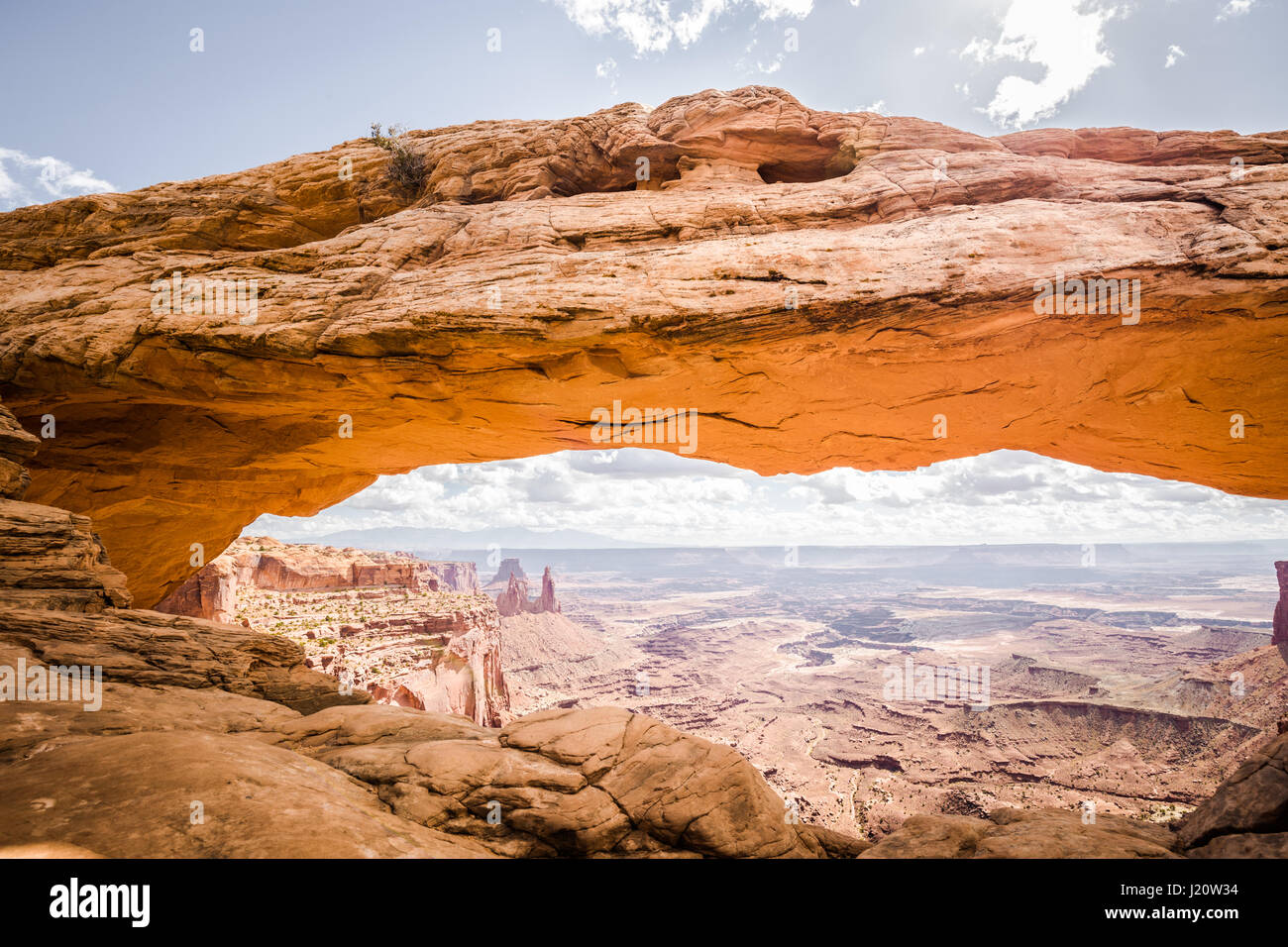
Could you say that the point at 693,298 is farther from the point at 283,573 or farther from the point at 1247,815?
the point at 283,573

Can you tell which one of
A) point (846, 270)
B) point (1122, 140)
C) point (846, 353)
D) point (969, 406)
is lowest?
point (969, 406)

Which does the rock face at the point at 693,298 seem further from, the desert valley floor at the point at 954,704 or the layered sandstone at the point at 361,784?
the desert valley floor at the point at 954,704

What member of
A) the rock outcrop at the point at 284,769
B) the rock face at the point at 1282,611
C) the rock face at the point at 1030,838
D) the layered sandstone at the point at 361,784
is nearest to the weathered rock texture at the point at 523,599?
the rock outcrop at the point at 284,769

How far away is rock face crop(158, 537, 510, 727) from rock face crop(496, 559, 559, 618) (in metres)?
48.3

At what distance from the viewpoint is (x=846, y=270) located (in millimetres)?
9055

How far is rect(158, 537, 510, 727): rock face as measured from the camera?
96.4 ft

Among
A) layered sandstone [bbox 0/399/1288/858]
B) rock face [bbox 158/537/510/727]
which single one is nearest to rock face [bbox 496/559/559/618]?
rock face [bbox 158/537/510/727]

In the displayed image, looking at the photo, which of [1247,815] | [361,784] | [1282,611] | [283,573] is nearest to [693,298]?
[361,784]

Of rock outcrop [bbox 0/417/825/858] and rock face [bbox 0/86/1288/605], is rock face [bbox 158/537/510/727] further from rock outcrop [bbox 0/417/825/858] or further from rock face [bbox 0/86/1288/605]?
rock outcrop [bbox 0/417/825/858]

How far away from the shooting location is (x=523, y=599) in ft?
344

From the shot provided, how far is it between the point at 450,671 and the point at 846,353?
37033 millimetres
